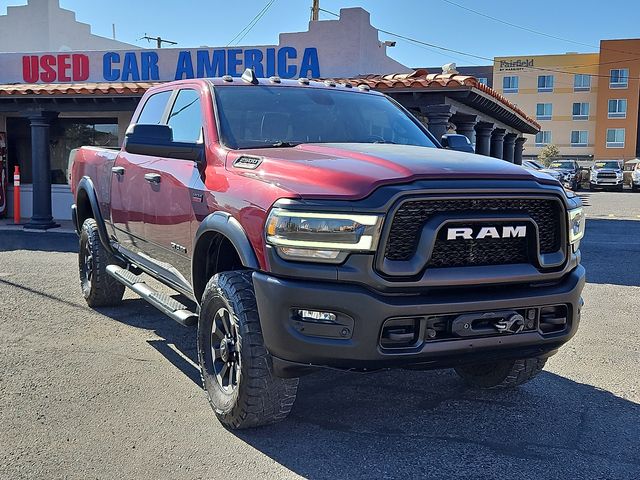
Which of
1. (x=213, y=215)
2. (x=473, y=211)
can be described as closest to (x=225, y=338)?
(x=213, y=215)

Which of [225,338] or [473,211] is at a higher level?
[473,211]

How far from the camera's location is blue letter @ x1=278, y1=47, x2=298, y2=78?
559 inches

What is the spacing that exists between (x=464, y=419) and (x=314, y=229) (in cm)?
167

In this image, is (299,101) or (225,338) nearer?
(225,338)

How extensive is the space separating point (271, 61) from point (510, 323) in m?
11.9

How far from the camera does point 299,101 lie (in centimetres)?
490

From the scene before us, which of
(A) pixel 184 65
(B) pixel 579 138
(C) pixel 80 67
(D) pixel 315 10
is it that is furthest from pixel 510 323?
(B) pixel 579 138

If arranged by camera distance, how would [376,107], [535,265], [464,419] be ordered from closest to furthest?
[535,265]
[464,419]
[376,107]

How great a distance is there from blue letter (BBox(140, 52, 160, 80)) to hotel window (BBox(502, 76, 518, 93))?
51.6 metres

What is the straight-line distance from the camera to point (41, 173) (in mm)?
14711

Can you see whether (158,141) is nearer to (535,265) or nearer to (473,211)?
(473,211)

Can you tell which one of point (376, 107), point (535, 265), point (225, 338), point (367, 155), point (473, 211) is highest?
point (376, 107)

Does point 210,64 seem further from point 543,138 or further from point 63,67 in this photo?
point 543,138

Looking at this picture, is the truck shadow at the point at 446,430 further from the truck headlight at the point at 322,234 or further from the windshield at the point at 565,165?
the windshield at the point at 565,165
